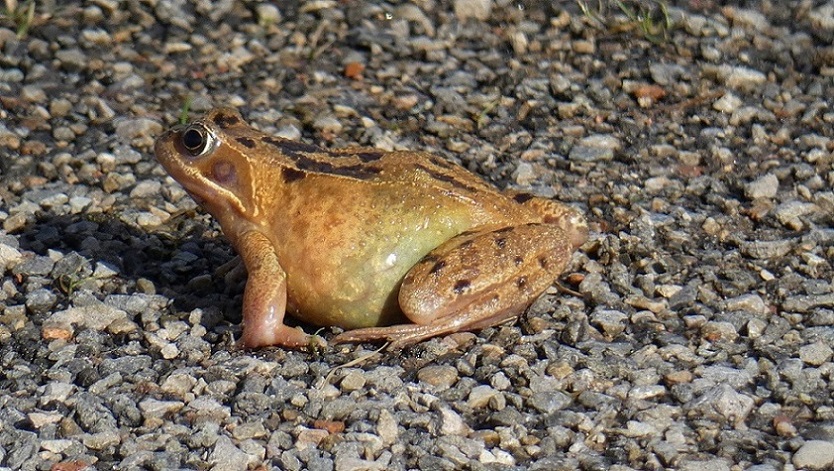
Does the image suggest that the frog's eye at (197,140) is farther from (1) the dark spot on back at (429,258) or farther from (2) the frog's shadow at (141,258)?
(1) the dark spot on back at (429,258)

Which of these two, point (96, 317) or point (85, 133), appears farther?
point (85, 133)

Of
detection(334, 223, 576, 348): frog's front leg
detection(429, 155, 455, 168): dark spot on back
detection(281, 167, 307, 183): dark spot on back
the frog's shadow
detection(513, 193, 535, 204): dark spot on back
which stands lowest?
the frog's shadow

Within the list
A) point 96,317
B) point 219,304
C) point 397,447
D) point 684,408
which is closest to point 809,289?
point 684,408

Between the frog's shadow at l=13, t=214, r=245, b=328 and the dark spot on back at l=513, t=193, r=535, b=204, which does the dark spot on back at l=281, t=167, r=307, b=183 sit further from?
the dark spot on back at l=513, t=193, r=535, b=204

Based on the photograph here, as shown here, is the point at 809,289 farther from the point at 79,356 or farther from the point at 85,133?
the point at 85,133

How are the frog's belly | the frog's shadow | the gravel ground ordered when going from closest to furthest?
the gravel ground < the frog's belly < the frog's shadow

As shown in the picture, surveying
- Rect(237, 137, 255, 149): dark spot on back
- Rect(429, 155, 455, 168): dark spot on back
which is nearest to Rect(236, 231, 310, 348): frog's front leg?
Rect(237, 137, 255, 149): dark spot on back

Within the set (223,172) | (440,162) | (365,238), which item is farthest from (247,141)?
(440,162)
